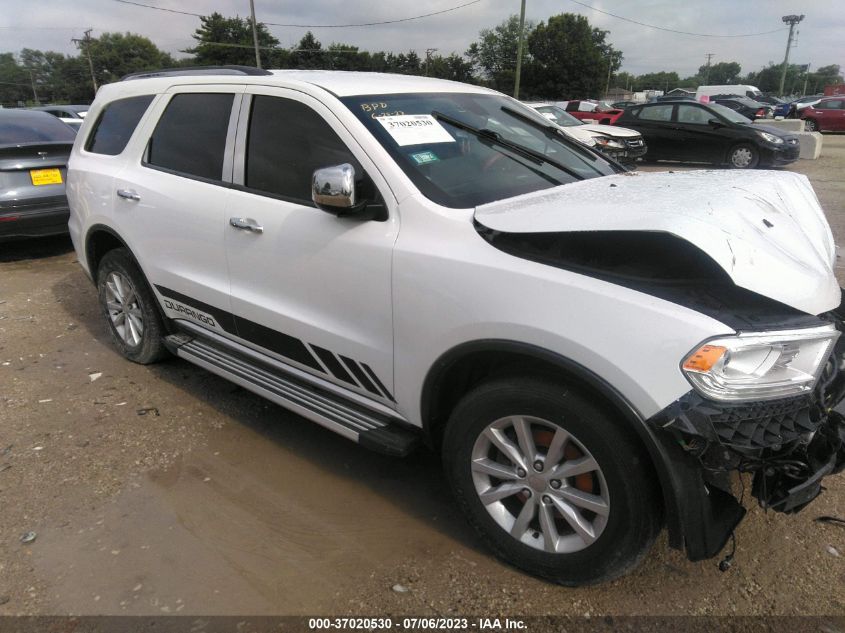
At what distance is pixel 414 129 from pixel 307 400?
1.36m

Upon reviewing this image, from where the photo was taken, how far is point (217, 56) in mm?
60906

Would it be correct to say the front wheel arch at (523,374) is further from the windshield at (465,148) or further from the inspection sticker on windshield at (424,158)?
the inspection sticker on windshield at (424,158)

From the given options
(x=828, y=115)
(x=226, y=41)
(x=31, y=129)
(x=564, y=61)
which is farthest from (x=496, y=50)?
(x=31, y=129)

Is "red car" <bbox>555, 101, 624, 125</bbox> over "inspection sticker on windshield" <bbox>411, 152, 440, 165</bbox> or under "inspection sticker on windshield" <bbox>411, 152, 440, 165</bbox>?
under

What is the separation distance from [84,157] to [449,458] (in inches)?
138

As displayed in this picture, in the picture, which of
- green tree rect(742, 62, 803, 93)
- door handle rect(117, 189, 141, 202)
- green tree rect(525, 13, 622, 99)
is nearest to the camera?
door handle rect(117, 189, 141, 202)

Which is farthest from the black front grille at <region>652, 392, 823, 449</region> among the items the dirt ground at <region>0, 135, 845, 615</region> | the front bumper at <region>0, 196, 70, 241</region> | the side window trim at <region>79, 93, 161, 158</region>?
the front bumper at <region>0, 196, 70, 241</region>

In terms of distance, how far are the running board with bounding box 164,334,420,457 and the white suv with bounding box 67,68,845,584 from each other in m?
0.01

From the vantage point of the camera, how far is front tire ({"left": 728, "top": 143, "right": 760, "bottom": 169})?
552 inches

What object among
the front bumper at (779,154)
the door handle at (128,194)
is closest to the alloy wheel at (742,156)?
the front bumper at (779,154)

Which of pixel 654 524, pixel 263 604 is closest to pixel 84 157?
pixel 263 604

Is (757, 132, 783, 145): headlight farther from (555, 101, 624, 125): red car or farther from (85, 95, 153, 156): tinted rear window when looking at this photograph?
(85, 95, 153, 156): tinted rear window

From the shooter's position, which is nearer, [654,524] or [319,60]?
[654,524]

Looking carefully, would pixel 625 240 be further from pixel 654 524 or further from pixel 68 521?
pixel 68 521
